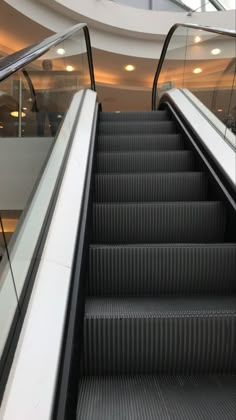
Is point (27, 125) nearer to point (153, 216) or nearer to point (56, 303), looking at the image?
point (153, 216)

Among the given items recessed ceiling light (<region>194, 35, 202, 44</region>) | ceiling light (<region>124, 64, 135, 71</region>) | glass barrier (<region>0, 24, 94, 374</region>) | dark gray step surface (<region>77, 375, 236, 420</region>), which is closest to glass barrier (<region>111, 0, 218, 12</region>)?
ceiling light (<region>124, 64, 135, 71</region>)

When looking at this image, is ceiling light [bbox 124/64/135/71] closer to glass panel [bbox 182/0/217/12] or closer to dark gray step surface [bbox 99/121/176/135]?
glass panel [bbox 182/0/217/12]

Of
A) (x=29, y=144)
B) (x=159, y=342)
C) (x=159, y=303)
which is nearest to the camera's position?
(x=159, y=342)

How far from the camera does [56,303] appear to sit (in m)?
1.37

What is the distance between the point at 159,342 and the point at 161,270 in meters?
0.45

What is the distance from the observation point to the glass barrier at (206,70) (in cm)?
314

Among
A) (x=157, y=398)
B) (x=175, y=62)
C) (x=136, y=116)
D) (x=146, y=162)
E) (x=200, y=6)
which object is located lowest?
(x=157, y=398)

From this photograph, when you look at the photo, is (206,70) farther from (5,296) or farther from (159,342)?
(5,296)

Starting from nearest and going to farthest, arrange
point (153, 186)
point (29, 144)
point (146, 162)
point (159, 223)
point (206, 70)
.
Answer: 1. point (159, 223)
2. point (153, 186)
3. point (146, 162)
4. point (29, 144)
5. point (206, 70)

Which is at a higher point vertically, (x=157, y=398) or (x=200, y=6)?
(x=200, y=6)

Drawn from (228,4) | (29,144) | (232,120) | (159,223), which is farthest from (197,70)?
(228,4)

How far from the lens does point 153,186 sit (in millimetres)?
2836

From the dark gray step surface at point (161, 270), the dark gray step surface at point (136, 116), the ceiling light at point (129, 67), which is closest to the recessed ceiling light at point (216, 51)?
the dark gray step surface at point (136, 116)

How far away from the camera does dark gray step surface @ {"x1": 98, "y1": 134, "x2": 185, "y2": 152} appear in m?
3.62
